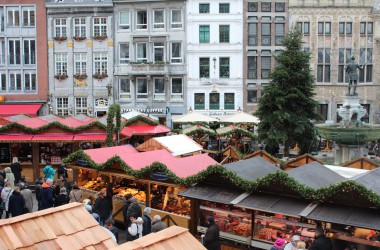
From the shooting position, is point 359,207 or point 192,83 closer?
point 359,207

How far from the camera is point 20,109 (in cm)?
3597

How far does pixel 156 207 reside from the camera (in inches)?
523

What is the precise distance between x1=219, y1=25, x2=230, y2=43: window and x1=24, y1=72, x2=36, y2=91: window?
48.8 ft

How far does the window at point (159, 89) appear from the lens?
36.1 m

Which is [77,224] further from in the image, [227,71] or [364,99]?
[364,99]

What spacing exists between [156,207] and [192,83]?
76.5 ft

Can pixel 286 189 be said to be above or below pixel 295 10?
below

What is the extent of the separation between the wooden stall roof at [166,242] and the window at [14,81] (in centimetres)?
3502

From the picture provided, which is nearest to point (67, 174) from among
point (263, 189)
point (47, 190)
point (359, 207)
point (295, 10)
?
point (47, 190)

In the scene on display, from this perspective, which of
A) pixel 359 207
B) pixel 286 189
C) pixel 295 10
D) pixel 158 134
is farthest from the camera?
pixel 295 10

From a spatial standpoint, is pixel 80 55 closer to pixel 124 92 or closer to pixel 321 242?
Answer: pixel 124 92

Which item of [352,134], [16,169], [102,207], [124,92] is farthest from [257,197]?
[124,92]

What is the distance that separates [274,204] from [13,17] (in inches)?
1279

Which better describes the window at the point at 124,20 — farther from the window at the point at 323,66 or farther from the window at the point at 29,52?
the window at the point at 323,66
